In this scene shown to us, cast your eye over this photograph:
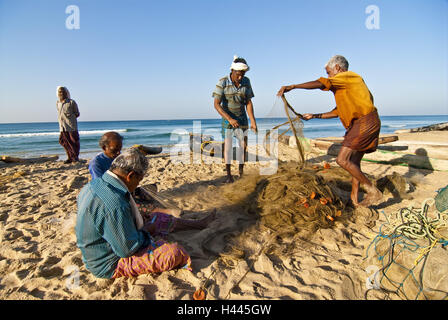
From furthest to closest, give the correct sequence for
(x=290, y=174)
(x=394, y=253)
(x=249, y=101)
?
→ (x=249, y=101) < (x=290, y=174) < (x=394, y=253)

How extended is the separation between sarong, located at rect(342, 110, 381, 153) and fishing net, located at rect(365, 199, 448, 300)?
1.15 m

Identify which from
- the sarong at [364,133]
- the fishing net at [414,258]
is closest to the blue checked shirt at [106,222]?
the fishing net at [414,258]

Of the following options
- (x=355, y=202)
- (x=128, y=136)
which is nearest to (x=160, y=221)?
(x=355, y=202)

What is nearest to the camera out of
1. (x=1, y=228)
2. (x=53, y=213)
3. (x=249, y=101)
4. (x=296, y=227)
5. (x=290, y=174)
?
(x=296, y=227)

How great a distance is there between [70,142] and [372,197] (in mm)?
7258

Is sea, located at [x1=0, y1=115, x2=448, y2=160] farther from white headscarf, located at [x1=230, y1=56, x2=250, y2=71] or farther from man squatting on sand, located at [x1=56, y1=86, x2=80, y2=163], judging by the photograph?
man squatting on sand, located at [x1=56, y1=86, x2=80, y2=163]

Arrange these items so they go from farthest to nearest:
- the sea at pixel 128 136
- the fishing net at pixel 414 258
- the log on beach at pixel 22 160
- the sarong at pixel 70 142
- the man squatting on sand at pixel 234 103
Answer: the sea at pixel 128 136 → the log on beach at pixel 22 160 → the sarong at pixel 70 142 → the man squatting on sand at pixel 234 103 → the fishing net at pixel 414 258

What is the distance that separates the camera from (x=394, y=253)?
1.96 metres

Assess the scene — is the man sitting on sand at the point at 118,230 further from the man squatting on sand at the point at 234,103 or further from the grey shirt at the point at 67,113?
the grey shirt at the point at 67,113

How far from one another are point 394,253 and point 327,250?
603 millimetres

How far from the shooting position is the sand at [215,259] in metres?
1.90
